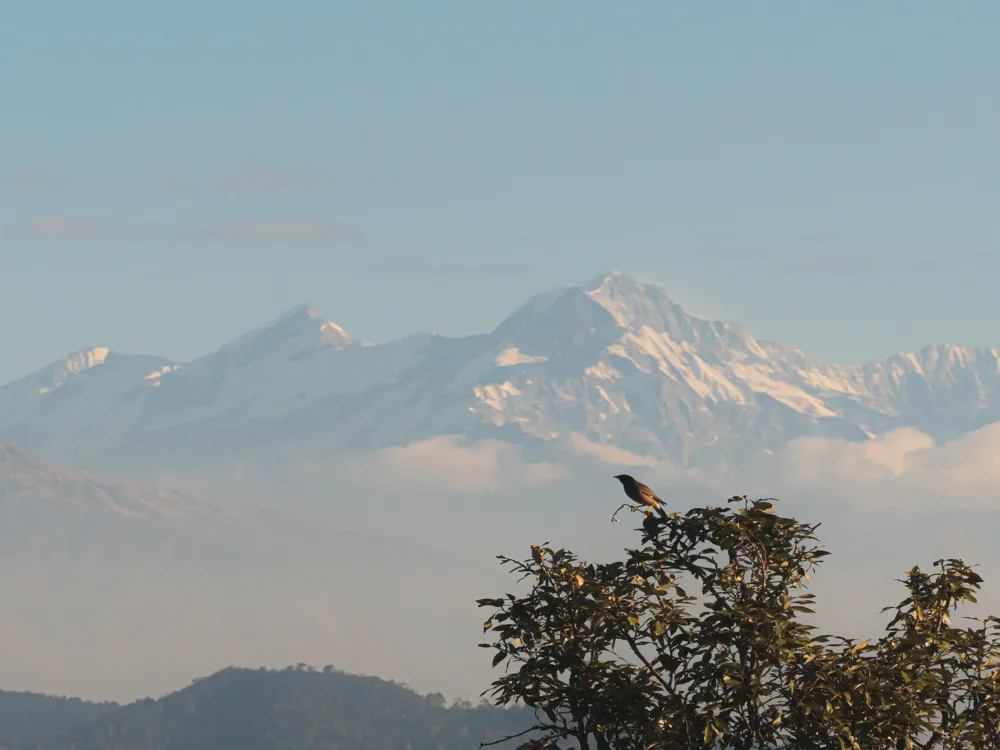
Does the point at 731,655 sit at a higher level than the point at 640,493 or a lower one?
lower

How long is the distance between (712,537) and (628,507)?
1661 mm

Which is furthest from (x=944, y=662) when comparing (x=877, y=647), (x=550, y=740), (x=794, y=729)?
(x=550, y=740)

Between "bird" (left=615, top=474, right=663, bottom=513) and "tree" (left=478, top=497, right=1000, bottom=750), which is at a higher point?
"bird" (left=615, top=474, right=663, bottom=513)

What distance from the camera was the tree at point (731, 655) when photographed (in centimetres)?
2741

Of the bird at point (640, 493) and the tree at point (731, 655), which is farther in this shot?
the bird at point (640, 493)

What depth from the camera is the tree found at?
2741 centimetres

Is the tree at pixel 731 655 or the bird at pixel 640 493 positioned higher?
the bird at pixel 640 493

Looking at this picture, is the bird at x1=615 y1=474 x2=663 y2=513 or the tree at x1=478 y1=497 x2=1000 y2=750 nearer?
the tree at x1=478 y1=497 x2=1000 y2=750

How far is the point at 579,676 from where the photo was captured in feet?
94.7

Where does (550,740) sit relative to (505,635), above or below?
below

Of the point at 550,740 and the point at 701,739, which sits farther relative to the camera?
the point at 550,740

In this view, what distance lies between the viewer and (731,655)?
2786 cm

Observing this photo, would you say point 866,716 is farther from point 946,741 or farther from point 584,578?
point 584,578

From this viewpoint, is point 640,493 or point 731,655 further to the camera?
point 640,493
